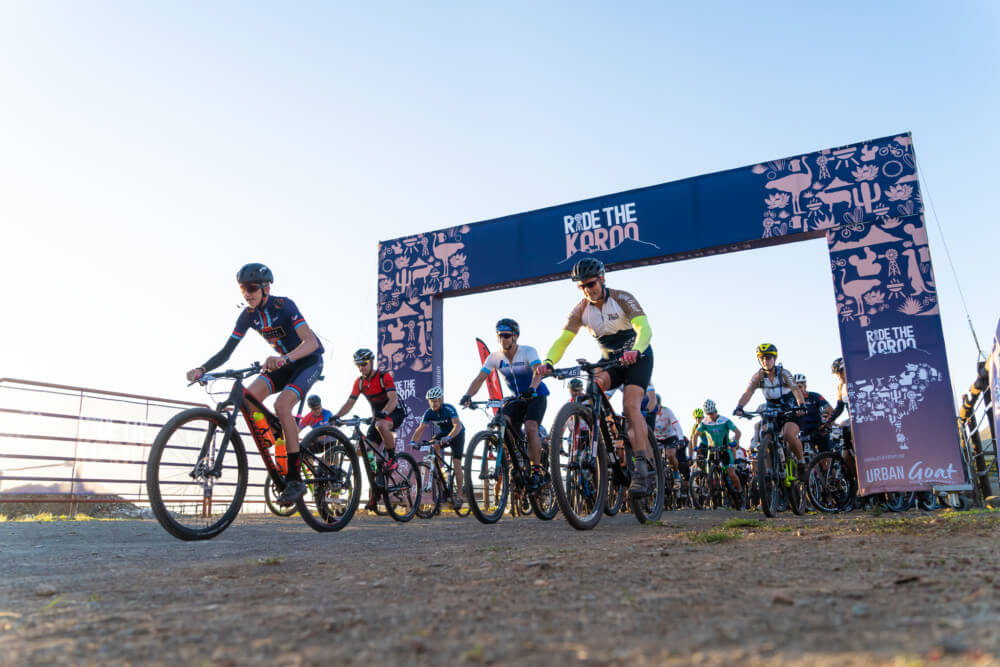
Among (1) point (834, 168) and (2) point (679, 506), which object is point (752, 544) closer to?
(1) point (834, 168)

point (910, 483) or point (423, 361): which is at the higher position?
point (423, 361)

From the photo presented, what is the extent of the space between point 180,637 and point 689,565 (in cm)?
188

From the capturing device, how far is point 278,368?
17.6 ft

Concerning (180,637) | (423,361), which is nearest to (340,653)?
(180,637)

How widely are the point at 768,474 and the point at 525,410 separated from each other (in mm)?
2486

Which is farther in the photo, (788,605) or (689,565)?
(689,565)

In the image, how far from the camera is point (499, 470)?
22.1 feet

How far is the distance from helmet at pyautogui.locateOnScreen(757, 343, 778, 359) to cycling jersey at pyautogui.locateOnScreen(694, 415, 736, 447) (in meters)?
4.87

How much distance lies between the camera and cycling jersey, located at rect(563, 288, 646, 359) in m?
5.67

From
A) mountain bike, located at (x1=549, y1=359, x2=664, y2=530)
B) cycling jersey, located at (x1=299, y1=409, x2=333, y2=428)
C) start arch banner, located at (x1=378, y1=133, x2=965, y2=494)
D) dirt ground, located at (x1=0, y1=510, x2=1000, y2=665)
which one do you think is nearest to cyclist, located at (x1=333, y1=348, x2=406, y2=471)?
cycling jersey, located at (x1=299, y1=409, x2=333, y2=428)

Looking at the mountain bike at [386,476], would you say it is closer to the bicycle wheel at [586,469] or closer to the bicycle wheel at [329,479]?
the bicycle wheel at [329,479]

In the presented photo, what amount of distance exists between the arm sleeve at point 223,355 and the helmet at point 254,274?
480 mm

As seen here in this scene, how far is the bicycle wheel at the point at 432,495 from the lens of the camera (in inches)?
358

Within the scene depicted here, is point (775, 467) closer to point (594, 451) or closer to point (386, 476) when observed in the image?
point (594, 451)
